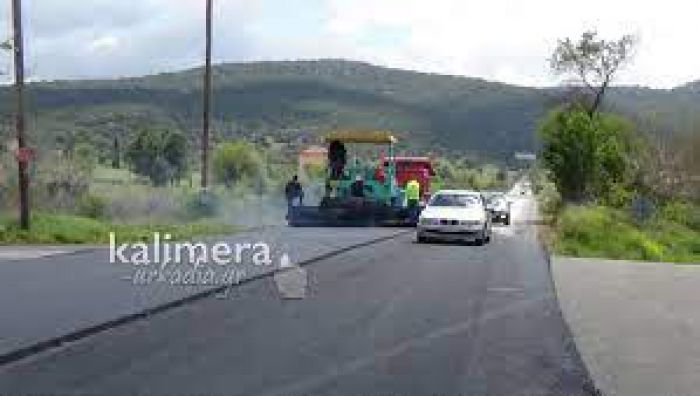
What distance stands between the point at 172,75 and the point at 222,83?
641 centimetres

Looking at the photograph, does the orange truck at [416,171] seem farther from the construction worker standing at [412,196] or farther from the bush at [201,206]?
the bush at [201,206]

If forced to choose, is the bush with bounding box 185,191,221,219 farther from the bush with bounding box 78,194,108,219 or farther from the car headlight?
the car headlight

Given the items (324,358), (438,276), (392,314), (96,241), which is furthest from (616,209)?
(324,358)

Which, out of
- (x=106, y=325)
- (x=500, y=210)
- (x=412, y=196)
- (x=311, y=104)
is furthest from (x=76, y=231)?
(x=311, y=104)

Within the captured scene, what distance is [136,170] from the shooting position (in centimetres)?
7931

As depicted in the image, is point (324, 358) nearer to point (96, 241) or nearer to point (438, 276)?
point (438, 276)

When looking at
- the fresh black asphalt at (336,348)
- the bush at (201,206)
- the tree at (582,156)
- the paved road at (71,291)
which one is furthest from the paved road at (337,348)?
the tree at (582,156)

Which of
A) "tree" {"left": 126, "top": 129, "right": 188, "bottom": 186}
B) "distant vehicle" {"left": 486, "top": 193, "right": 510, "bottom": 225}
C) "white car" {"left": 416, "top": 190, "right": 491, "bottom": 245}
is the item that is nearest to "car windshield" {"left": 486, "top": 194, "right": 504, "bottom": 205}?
"distant vehicle" {"left": 486, "top": 193, "right": 510, "bottom": 225}

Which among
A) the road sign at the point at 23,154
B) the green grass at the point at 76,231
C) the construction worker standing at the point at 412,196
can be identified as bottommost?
the green grass at the point at 76,231

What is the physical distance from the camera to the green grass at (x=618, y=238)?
3419 cm

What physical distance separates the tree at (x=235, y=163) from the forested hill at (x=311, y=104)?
1595cm

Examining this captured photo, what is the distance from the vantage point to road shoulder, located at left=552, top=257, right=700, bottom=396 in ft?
37.3

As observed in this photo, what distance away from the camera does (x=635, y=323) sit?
1588cm

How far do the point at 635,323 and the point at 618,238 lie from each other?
69.4 feet
